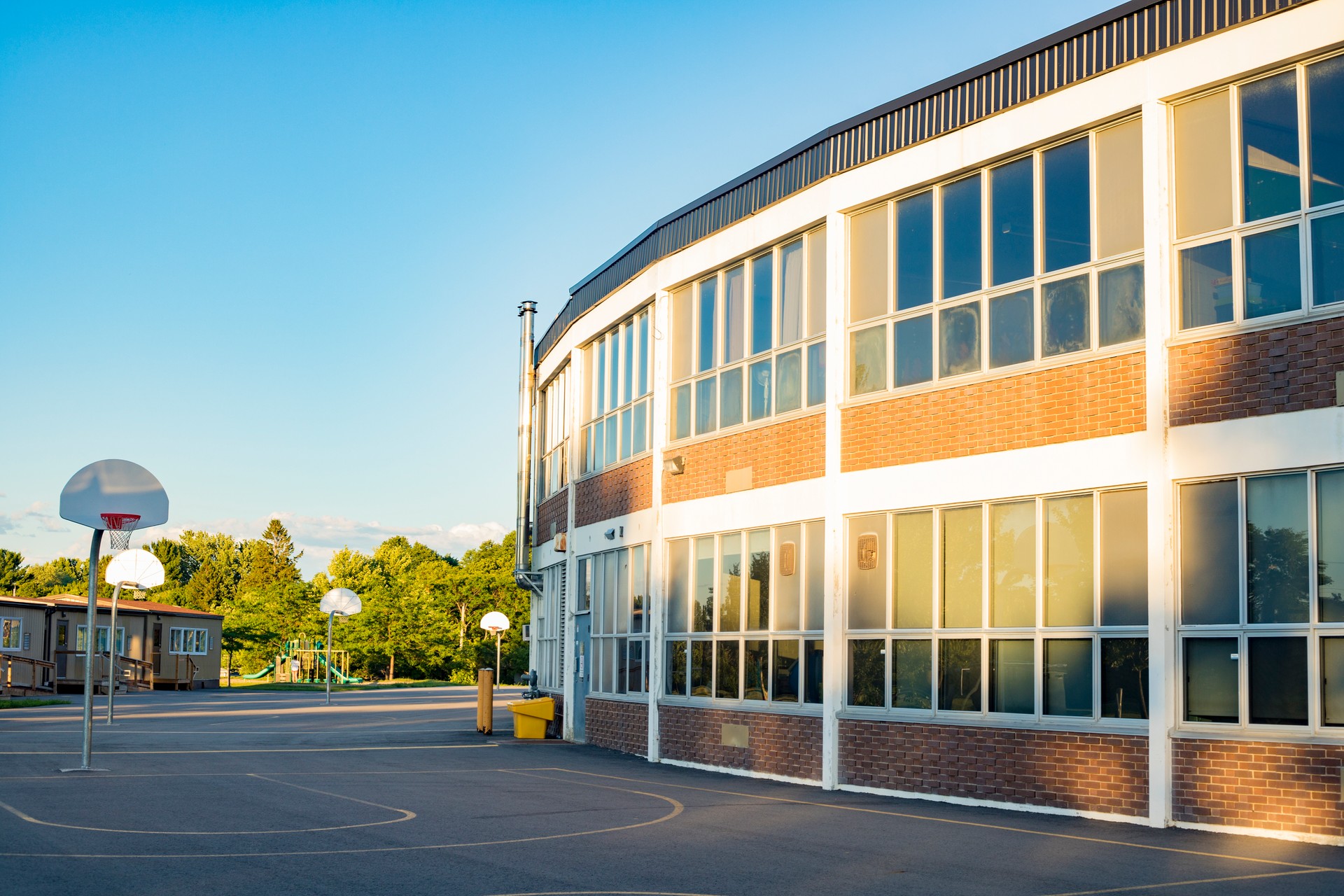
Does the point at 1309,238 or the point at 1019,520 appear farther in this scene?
the point at 1019,520

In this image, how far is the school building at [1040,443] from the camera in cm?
1220

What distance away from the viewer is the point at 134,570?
3553 cm

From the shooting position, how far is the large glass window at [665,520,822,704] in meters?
17.4

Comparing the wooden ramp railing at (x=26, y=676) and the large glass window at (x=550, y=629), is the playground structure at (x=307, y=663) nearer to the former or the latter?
the wooden ramp railing at (x=26, y=676)

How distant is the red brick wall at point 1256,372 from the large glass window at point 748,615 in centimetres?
520

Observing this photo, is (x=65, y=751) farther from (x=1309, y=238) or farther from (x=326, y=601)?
(x=326, y=601)

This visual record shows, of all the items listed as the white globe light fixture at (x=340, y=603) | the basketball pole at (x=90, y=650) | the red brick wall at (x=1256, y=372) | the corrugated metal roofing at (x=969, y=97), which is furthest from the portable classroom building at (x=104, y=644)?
the red brick wall at (x=1256, y=372)

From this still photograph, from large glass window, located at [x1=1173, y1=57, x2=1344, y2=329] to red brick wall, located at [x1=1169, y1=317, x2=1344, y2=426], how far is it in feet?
0.83

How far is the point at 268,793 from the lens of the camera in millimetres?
14719

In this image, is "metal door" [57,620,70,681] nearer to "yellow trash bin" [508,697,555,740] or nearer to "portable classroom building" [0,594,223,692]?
"portable classroom building" [0,594,223,692]

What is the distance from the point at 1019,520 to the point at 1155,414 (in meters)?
2.07

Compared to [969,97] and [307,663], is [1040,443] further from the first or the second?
[307,663]

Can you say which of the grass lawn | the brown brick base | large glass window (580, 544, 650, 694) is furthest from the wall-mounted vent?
the grass lawn

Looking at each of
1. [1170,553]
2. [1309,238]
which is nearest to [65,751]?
[1170,553]
